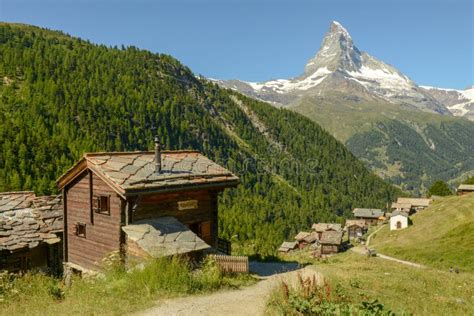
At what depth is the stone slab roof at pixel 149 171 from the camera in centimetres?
2021

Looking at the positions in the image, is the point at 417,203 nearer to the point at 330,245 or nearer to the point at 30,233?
the point at 330,245

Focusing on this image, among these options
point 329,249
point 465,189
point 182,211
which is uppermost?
point 182,211

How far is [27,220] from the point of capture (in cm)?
2830

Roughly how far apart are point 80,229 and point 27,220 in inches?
279

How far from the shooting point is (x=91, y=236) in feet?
74.4

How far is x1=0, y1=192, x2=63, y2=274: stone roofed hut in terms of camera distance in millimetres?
25609

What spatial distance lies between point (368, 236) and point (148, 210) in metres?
92.2

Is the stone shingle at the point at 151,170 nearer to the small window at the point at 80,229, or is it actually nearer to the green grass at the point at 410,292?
the small window at the point at 80,229

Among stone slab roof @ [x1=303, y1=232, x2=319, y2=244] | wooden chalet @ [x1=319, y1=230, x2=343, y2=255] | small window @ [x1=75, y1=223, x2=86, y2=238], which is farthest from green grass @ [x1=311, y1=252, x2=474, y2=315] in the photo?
stone slab roof @ [x1=303, y1=232, x2=319, y2=244]

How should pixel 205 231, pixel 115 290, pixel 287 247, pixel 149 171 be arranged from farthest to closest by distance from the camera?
pixel 287 247 < pixel 205 231 < pixel 149 171 < pixel 115 290

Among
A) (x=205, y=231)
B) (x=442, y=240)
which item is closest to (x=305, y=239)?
(x=442, y=240)

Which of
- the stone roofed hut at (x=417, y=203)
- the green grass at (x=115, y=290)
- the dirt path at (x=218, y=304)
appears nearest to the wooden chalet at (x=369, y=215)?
the stone roofed hut at (x=417, y=203)

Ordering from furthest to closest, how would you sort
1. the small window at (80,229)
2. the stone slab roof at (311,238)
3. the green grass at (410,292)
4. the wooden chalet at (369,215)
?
the wooden chalet at (369,215), the stone slab roof at (311,238), the small window at (80,229), the green grass at (410,292)

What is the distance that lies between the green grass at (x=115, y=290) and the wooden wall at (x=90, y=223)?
3673 millimetres
